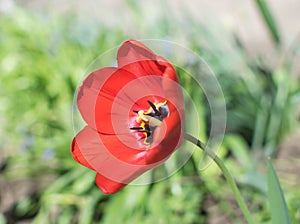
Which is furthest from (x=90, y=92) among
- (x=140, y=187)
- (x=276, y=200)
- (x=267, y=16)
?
(x=140, y=187)

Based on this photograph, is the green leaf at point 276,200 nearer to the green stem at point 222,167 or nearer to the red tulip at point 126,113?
the green stem at point 222,167

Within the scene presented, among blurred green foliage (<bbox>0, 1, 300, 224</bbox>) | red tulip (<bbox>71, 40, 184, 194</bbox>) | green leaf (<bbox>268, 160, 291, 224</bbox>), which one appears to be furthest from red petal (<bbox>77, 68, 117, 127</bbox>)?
blurred green foliage (<bbox>0, 1, 300, 224</bbox>)

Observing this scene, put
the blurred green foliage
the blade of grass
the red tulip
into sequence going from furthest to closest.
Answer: the blurred green foliage, the blade of grass, the red tulip

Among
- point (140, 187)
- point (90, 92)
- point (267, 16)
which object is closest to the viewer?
point (90, 92)

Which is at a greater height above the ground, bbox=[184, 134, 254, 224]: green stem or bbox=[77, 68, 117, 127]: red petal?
bbox=[77, 68, 117, 127]: red petal

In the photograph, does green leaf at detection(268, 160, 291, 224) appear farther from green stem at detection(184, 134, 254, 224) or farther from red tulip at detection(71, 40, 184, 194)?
red tulip at detection(71, 40, 184, 194)

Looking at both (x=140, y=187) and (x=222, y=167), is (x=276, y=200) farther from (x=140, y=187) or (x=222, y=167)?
(x=140, y=187)
